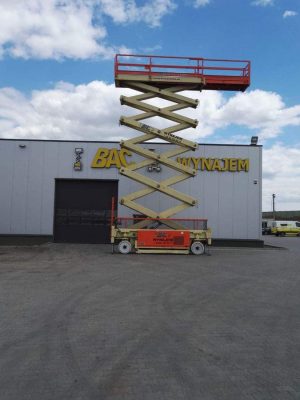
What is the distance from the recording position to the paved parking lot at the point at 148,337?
392cm

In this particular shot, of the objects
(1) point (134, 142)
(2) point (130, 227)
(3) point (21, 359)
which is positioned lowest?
(3) point (21, 359)

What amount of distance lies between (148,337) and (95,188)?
17821mm

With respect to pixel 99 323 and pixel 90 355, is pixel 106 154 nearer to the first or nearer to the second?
pixel 99 323

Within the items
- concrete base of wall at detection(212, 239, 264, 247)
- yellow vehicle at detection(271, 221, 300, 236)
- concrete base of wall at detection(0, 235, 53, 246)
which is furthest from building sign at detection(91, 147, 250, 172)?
yellow vehicle at detection(271, 221, 300, 236)

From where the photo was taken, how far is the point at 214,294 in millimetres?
8562

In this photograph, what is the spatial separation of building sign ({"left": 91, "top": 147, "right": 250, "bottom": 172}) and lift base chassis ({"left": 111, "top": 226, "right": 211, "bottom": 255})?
240 inches

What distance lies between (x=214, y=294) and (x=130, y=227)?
9.52 metres

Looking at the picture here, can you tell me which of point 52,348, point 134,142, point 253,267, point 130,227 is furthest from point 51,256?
point 52,348

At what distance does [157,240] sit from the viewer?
1709cm

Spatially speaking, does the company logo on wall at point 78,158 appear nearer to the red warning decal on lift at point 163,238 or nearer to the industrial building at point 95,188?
the industrial building at point 95,188

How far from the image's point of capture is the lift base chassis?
1706cm

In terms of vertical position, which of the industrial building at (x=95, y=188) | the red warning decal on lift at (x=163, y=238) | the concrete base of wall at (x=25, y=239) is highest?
the industrial building at (x=95, y=188)

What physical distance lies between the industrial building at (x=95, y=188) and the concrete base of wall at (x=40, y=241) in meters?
→ 0.06

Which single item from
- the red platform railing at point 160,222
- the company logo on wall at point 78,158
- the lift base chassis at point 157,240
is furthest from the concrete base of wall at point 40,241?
the lift base chassis at point 157,240
